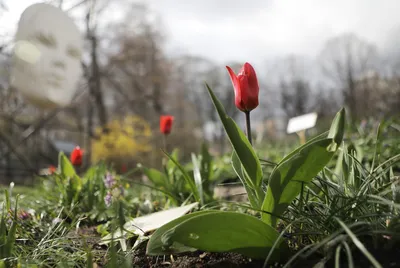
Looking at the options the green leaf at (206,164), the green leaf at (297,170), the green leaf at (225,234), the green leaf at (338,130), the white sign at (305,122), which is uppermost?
the green leaf at (338,130)

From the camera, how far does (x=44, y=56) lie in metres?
3.82

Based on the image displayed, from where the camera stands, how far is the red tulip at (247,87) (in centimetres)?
109

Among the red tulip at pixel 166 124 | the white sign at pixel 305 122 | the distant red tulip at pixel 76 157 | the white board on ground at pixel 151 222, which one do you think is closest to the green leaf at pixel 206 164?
the red tulip at pixel 166 124

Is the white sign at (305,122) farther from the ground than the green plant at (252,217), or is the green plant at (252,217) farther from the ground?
the green plant at (252,217)

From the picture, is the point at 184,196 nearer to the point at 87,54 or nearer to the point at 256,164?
the point at 256,164

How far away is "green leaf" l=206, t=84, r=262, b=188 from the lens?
0.98 meters

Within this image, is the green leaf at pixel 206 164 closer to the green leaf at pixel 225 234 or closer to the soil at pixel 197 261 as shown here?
the soil at pixel 197 261

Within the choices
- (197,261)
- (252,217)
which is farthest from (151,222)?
(252,217)

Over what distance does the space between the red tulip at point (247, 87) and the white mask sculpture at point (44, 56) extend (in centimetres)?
309

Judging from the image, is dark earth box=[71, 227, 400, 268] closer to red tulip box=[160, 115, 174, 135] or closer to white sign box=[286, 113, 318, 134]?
red tulip box=[160, 115, 174, 135]

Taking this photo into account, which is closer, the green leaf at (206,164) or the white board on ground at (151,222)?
the white board on ground at (151,222)

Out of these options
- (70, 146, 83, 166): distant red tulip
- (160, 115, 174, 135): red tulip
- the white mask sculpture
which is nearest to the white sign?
(160, 115, 174, 135): red tulip

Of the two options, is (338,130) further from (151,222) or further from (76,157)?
(76,157)


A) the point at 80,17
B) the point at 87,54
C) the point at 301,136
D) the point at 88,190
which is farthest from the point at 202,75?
the point at 88,190
